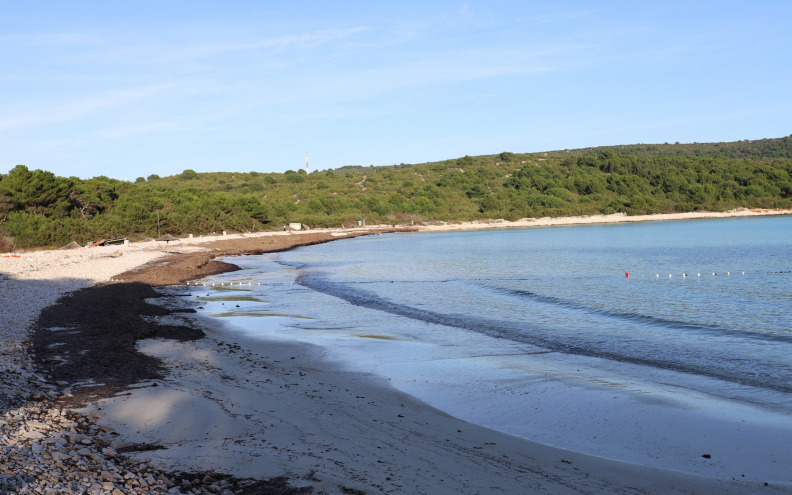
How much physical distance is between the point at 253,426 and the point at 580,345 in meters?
7.97

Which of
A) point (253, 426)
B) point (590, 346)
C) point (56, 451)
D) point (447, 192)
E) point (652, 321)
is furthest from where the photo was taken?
point (447, 192)

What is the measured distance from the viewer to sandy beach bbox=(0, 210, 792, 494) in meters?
5.12

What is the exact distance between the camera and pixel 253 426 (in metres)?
6.44

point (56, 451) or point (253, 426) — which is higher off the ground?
point (56, 451)

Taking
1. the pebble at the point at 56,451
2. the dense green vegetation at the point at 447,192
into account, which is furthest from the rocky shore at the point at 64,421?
the dense green vegetation at the point at 447,192

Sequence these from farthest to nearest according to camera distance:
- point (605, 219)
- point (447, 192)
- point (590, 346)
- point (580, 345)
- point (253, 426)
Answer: point (447, 192) → point (605, 219) → point (580, 345) → point (590, 346) → point (253, 426)

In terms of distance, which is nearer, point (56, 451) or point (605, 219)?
point (56, 451)

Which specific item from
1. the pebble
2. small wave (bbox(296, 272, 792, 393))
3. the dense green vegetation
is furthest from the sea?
the dense green vegetation

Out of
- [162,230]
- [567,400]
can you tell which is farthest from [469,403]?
[162,230]

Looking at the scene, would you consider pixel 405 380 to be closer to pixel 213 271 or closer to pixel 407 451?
pixel 407 451

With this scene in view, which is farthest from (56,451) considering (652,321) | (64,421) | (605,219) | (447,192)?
(447,192)

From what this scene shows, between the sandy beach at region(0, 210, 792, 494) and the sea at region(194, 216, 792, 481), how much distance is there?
0.63m

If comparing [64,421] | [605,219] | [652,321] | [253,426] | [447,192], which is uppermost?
[447,192]

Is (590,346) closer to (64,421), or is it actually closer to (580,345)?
(580,345)
